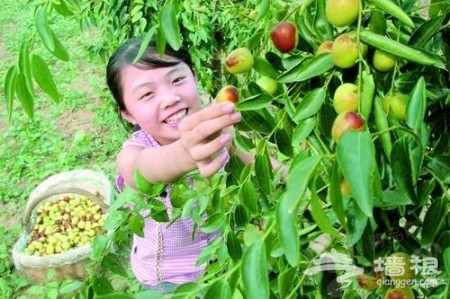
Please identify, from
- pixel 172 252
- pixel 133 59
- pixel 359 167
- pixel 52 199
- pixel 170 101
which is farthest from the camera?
pixel 52 199

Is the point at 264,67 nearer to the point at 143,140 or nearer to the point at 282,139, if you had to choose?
the point at 282,139

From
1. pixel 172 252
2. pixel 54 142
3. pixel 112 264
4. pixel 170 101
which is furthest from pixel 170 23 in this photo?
pixel 54 142

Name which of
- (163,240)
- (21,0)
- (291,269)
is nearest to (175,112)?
(163,240)

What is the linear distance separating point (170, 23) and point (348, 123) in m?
0.25

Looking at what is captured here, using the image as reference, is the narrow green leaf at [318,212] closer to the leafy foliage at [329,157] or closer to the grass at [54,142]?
the leafy foliage at [329,157]

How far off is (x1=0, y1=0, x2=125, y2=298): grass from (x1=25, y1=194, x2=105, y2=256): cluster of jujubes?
0.58ft

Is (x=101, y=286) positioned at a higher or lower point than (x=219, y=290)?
lower

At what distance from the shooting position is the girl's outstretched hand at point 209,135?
2.44 feet

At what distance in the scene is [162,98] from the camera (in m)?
1.38

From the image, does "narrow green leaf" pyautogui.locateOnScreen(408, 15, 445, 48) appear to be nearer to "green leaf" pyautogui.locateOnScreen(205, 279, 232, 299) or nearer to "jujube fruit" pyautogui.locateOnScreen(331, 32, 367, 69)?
"jujube fruit" pyautogui.locateOnScreen(331, 32, 367, 69)

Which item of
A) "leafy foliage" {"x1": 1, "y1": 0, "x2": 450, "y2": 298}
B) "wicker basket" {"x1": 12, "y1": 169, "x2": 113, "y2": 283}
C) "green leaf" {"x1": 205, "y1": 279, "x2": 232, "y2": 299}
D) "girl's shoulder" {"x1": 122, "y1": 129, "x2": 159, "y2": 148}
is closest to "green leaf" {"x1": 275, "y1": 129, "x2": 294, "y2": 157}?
"leafy foliage" {"x1": 1, "y1": 0, "x2": 450, "y2": 298}

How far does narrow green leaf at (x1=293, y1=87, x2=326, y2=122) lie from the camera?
2.04 ft

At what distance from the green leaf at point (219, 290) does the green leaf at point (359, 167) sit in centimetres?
17

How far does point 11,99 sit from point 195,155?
0.79 ft
